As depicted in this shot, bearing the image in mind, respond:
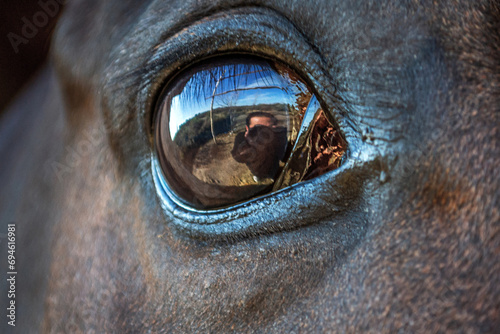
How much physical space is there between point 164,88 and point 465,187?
1.82ft

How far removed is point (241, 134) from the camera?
0.76 meters

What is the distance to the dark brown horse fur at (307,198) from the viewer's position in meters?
0.58

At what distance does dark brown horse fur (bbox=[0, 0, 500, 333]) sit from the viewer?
0.58 m

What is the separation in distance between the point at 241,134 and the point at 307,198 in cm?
16

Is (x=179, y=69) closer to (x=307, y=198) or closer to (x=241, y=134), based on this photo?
(x=241, y=134)

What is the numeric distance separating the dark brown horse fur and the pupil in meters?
0.03

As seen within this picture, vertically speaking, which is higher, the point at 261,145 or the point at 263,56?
the point at 263,56

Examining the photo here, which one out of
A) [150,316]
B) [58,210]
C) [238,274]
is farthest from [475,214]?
[58,210]

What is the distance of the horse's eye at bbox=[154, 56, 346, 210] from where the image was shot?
28.9 inches

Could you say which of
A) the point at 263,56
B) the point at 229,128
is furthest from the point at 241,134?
the point at 263,56

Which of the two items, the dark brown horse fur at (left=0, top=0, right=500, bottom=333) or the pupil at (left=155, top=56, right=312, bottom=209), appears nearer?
the dark brown horse fur at (left=0, top=0, right=500, bottom=333)

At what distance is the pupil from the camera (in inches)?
29.4

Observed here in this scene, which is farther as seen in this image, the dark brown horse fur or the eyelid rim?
the eyelid rim

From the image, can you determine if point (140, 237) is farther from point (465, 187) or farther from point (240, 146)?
point (465, 187)
